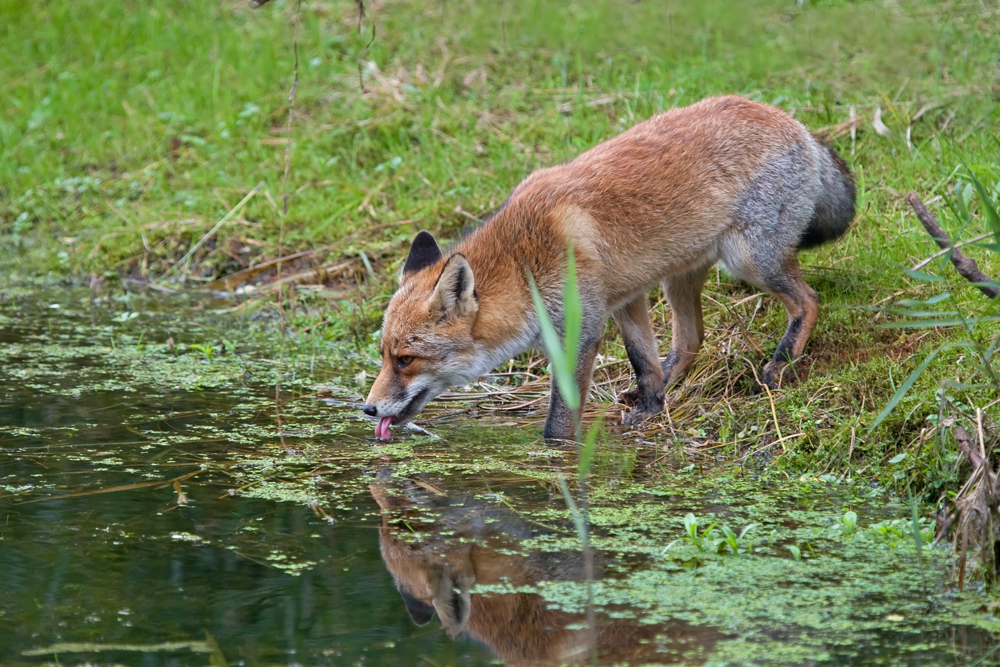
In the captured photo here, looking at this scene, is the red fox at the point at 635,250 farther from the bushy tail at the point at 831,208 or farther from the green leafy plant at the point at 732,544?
the green leafy plant at the point at 732,544

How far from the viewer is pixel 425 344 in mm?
5762

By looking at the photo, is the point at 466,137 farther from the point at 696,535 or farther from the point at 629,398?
the point at 696,535

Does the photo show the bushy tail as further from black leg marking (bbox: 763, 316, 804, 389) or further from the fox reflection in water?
the fox reflection in water

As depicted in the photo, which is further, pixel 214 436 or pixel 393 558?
pixel 214 436

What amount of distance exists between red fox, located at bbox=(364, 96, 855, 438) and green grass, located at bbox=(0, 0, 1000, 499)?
1.07 feet

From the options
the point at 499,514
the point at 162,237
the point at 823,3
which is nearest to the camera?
the point at 499,514

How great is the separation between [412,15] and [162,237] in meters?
4.82

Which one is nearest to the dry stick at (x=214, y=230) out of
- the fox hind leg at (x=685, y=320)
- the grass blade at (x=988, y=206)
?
the fox hind leg at (x=685, y=320)

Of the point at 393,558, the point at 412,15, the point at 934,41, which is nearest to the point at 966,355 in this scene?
the point at 393,558

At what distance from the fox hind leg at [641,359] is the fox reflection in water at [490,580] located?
6.08 feet

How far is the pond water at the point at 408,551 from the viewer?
3.39m

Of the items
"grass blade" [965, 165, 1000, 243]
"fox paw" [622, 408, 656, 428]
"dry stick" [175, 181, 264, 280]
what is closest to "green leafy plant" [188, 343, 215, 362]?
"dry stick" [175, 181, 264, 280]

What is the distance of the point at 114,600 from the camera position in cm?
366

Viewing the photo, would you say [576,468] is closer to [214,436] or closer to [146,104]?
[214,436]
